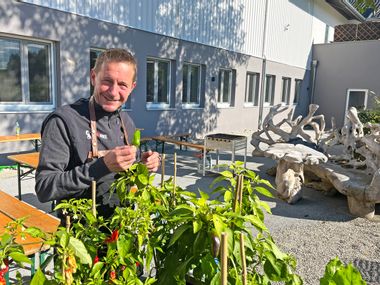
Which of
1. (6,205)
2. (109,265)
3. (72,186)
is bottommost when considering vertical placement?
(6,205)

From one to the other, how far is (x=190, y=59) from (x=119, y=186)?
35.2 feet

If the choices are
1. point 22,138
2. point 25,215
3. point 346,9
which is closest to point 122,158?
point 25,215

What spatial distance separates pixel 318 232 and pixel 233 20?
1121cm

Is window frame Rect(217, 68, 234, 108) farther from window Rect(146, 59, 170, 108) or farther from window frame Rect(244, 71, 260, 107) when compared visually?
window Rect(146, 59, 170, 108)

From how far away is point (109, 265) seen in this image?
3.83 ft

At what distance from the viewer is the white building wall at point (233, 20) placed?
351 inches

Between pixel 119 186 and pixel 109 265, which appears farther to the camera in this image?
pixel 119 186

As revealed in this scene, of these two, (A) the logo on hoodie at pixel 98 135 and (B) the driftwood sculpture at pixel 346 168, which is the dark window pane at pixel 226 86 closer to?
(B) the driftwood sculpture at pixel 346 168

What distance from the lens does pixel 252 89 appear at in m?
16.2

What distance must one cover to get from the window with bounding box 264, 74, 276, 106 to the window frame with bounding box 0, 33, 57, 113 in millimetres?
11864

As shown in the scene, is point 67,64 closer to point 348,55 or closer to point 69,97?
point 69,97

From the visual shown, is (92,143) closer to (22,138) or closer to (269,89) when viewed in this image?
(22,138)

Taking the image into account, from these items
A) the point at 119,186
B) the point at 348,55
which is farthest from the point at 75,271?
the point at 348,55

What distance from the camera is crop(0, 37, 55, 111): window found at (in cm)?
697
